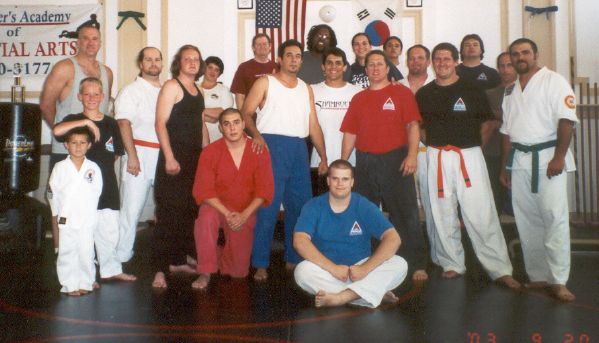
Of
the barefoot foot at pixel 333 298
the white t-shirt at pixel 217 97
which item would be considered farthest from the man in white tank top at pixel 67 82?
the barefoot foot at pixel 333 298

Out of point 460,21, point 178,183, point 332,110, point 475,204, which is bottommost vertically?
point 475,204

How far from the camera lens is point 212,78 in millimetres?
5016

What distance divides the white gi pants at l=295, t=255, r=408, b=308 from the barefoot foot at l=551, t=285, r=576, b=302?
780 mm

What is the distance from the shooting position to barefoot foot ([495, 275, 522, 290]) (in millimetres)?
3266

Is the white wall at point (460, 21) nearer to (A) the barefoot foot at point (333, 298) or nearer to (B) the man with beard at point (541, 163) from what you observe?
(B) the man with beard at point (541, 163)

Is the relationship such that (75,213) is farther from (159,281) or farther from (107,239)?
(159,281)

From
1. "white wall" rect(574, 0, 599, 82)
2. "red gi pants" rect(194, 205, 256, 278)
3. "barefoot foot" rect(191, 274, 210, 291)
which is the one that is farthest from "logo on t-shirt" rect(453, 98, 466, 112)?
"white wall" rect(574, 0, 599, 82)

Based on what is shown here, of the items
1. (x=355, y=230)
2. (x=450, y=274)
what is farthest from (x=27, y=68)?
(x=450, y=274)

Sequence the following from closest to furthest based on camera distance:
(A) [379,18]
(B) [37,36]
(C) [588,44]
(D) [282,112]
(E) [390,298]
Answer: (E) [390,298]
(D) [282,112]
(C) [588,44]
(A) [379,18]
(B) [37,36]

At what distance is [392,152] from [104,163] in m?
1.68

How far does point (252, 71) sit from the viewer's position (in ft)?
15.1

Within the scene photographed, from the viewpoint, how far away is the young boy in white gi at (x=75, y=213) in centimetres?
314

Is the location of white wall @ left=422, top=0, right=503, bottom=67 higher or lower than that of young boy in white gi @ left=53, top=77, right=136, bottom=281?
higher
